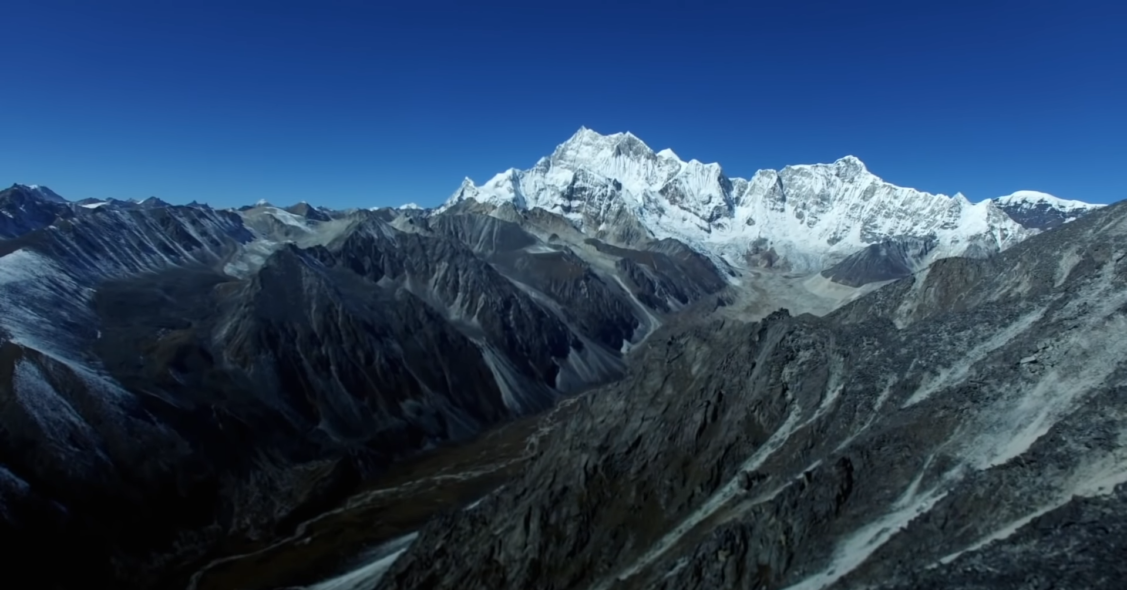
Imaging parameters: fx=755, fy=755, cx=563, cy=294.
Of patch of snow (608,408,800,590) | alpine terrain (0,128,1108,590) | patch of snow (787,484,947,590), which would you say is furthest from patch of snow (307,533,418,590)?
patch of snow (787,484,947,590)

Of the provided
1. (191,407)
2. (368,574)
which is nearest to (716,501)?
(368,574)

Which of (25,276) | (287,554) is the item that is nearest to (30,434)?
(287,554)

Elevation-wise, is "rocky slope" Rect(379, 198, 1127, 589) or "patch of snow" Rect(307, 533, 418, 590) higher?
"rocky slope" Rect(379, 198, 1127, 589)

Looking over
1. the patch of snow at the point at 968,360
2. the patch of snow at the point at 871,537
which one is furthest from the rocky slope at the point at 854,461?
the patch of snow at the point at 968,360

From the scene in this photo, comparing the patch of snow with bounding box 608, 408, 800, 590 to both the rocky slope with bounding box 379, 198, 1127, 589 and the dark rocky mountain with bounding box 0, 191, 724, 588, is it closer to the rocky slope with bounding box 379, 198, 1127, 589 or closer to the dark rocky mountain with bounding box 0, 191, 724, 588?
the rocky slope with bounding box 379, 198, 1127, 589

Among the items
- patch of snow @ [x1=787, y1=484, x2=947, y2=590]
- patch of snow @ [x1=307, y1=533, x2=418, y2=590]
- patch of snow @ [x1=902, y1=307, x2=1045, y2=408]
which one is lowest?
patch of snow @ [x1=307, y1=533, x2=418, y2=590]

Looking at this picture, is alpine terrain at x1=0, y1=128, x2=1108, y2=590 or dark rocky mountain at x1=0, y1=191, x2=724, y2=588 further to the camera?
dark rocky mountain at x1=0, y1=191, x2=724, y2=588

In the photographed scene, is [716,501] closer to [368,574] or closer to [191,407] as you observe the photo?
[368,574]

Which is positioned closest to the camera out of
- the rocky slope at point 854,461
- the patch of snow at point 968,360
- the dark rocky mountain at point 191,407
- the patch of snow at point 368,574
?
the rocky slope at point 854,461

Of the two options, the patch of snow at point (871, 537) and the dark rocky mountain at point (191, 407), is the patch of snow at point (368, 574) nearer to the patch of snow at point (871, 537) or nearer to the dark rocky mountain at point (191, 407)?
the dark rocky mountain at point (191, 407)

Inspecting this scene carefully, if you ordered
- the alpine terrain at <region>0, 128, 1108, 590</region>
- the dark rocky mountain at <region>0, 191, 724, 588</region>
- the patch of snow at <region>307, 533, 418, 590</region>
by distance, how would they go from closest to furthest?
the alpine terrain at <region>0, 128, 1108, 590</region> → the patch of snow at <region>307, 533, 418, 590</region> → the dark rocky mountain at <region>0, 191, 724, 588</region>
